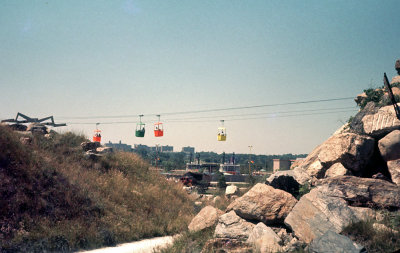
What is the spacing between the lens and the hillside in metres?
11.0

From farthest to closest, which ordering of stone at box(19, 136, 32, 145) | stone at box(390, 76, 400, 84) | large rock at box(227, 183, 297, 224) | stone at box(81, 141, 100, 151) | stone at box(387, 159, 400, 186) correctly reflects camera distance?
stone at box(81, 141, 100, 151), stone at box(19, 136, 32, 145), stone at box(390, 76, 400, 84), stone at box(387, 159, 400, 186), large rock at box(227, 183, 297, 224)

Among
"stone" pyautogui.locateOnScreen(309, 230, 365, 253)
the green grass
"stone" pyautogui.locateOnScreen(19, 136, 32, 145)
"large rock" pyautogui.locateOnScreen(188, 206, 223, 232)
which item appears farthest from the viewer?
"stone" pyautogui.locateOnScreen(19, 136, 32, 145)

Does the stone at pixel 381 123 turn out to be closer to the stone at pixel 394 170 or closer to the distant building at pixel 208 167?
the stone at pixel 394 170

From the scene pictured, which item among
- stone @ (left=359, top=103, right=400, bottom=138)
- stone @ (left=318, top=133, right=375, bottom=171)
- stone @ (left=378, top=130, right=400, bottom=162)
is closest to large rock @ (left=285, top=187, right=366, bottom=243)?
stone @ (left=318, top=133, right=375, bottom=171)

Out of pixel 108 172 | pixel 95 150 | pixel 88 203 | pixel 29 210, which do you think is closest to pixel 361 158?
pixel 88 203

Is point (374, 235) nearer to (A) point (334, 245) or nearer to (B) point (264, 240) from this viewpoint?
(A) point (334, 245)

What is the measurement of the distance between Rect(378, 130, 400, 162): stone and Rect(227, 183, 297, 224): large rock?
4028 mm

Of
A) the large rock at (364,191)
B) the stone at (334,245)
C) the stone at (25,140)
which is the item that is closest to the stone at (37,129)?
the stone at (25,140)

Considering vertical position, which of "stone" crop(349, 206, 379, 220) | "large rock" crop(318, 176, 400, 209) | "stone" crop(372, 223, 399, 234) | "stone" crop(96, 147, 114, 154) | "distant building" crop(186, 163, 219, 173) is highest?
"stone" crop(96, 147, 114, 154)

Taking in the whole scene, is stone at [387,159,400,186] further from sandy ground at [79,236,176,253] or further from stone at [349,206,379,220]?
sandy ground at [79,236,176,253]

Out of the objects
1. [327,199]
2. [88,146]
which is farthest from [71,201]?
[327,199]

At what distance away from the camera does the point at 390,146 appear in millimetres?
10742

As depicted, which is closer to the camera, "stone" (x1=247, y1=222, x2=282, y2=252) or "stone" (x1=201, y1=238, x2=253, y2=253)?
"stone" (x1=247, y1=222, x2=282, y2=252)

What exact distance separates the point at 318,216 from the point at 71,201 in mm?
10746
